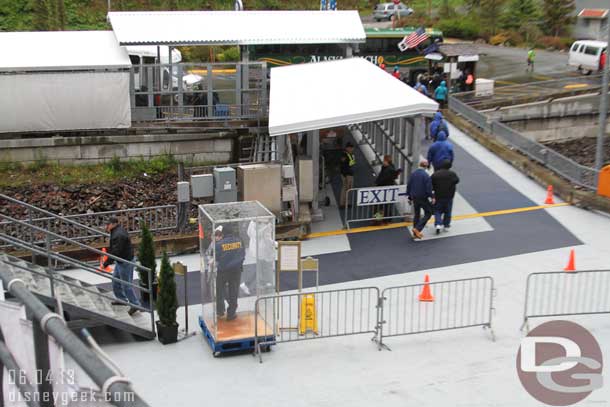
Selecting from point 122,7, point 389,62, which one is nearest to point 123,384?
point 389,62

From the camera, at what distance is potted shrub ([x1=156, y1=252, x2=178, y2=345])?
38.4 feet

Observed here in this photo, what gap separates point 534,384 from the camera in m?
10.9

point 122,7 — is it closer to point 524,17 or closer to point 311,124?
point 524,17

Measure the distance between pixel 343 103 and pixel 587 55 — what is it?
97.6ft

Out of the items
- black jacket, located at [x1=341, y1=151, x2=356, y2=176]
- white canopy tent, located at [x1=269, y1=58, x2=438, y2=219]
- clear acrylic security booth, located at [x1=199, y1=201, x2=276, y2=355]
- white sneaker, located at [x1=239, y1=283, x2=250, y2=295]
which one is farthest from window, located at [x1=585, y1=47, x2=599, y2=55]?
white sneaker, located at [x1=239, y1=283, x2=250, y2=295]

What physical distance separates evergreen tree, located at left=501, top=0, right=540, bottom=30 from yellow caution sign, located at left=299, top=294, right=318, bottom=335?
170 feet

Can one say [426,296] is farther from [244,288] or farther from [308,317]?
[244,288]

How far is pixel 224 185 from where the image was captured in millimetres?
16844

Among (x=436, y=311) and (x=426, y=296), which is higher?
(x=426, y=296)

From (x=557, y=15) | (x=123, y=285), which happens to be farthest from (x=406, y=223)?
(x=557, y=15)

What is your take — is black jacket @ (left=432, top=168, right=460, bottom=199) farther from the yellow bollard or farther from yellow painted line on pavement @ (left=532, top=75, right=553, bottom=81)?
yellow painted line on pavement @ (left=532, top=75, right=553, bottom=81)

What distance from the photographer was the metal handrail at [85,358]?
8.64 ft

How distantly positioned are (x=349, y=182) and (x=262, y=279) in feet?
24.7

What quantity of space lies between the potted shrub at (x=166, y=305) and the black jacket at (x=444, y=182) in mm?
6994
